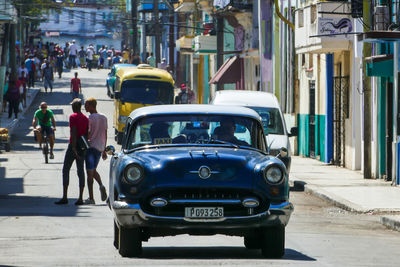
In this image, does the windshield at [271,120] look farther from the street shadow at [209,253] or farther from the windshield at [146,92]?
the windshield at [146,92]

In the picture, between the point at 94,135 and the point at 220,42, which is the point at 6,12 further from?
the point at 94,135

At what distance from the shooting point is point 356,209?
19.2 meters

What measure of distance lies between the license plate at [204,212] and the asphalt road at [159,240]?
1.43ft

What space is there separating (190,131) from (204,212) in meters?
1.33

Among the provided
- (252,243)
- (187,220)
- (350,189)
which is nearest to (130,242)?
(187,220)

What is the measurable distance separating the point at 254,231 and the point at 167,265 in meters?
1.54

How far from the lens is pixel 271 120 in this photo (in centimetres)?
2406

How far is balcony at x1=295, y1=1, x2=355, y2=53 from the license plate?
625 inches

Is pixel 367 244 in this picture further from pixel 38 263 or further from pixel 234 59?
pixel 234 59

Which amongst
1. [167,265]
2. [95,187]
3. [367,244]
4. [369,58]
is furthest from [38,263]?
A: [369,58]

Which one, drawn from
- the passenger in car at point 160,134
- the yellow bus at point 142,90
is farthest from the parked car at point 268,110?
the yellow bus at point 142,90

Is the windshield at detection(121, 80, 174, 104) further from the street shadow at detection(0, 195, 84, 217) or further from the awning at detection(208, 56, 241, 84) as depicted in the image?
the street shadow at detection(0, 195, 84, 217)

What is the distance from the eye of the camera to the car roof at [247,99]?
24453 millimetres

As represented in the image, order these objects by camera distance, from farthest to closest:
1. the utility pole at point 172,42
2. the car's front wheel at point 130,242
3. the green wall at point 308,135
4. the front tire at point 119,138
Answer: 1. the utility pole at point 172,42
2. the front tire at point 119,138
3. the green wall at point 308,135
4. the car's front wheel at point 130,242
